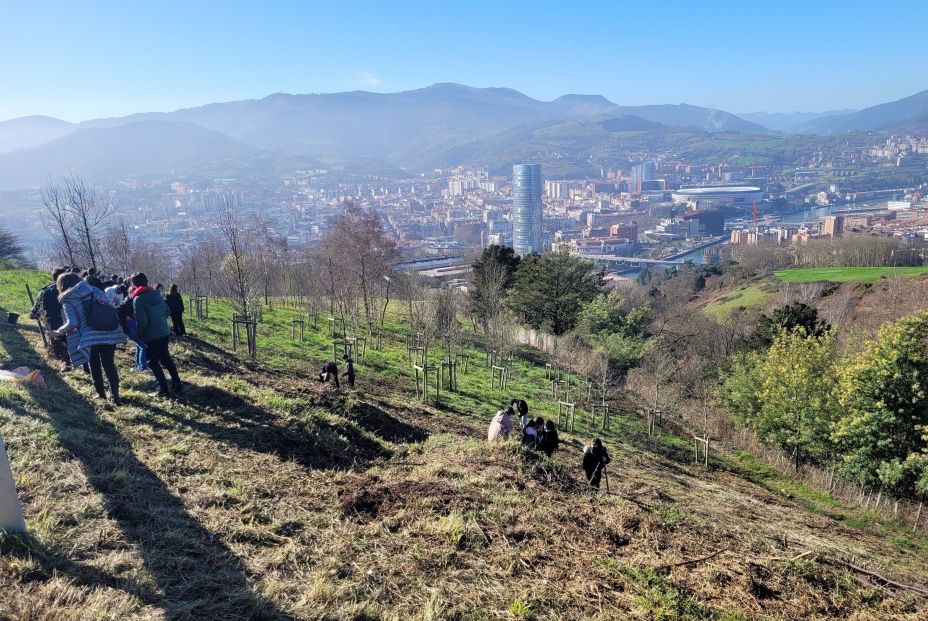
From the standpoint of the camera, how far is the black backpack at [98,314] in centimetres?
667

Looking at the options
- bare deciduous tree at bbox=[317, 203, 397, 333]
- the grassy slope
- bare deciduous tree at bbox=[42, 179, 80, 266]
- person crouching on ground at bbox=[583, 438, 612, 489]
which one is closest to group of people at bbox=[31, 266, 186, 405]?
the grassy slope

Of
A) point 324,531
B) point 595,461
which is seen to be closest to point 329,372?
point 595,461

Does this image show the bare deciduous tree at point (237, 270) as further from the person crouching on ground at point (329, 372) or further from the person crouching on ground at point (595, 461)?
the person crouching on ground at point (595, 461)

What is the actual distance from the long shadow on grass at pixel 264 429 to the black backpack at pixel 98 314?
135 cm

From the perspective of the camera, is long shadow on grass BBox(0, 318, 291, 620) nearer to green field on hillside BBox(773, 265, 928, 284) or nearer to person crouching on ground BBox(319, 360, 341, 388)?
person crouching on ground BBox(319, 360, 341, 388)

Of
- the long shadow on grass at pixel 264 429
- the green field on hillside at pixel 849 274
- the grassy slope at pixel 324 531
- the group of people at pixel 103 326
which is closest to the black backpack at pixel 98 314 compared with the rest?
the group of people at pixel 103 326

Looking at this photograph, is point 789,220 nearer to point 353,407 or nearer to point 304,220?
point 304,220

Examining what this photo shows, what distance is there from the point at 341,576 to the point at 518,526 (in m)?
2.05

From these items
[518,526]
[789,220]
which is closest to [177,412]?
[518,526]

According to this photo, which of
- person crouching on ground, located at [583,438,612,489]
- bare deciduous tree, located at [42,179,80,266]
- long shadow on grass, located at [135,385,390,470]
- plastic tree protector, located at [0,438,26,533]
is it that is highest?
bare deciduous tree, located at [42,179,80,266]

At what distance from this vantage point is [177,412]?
7309 mm

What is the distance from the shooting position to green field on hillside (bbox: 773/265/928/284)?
43.2 m

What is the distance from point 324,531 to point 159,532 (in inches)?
55.9

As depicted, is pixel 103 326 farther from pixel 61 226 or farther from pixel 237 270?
pixel 61 226
